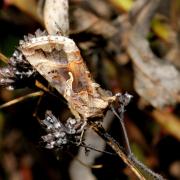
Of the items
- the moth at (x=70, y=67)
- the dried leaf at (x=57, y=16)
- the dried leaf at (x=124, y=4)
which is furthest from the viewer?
the dried leaf at (x=124, y=4)

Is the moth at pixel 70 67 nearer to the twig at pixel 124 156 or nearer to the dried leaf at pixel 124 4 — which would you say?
the twig at pixel 124 156

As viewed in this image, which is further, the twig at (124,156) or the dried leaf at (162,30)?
the dried leaf at (162,30)

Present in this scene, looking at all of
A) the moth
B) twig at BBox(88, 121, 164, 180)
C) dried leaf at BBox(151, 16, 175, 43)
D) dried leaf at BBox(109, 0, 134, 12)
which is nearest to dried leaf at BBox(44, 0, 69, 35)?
the moth

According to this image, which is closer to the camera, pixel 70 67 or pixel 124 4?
pixel 70 67

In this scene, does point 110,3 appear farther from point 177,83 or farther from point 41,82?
point 41,82

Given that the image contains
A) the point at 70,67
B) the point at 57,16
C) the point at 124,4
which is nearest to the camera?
the point at 70,67

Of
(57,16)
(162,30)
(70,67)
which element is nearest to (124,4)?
(162,30)

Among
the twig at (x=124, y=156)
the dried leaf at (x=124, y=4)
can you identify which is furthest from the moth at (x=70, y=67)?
the dried leaf at (x=124, y=4)

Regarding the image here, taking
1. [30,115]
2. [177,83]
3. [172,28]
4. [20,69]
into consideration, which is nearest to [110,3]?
[172,28]

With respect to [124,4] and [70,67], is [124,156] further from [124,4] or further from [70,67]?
[124,4]
